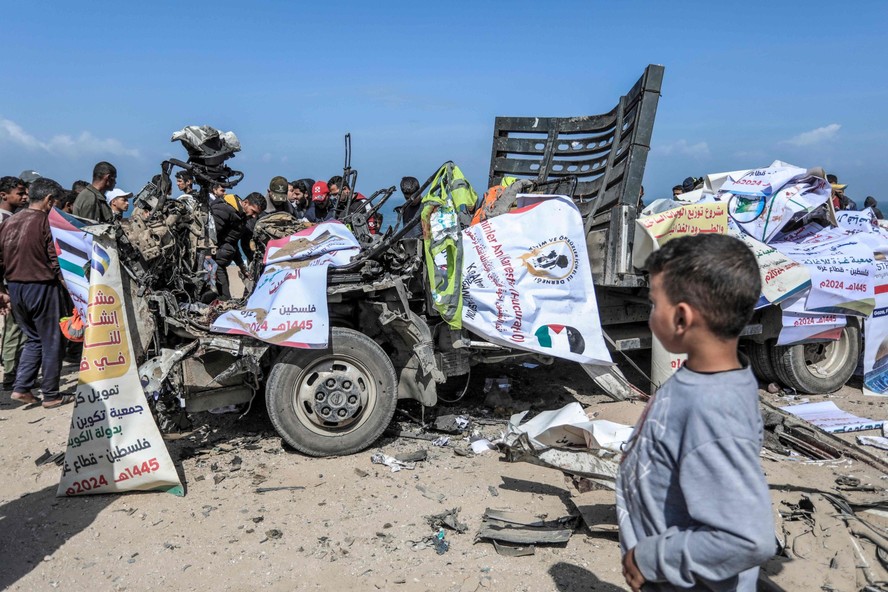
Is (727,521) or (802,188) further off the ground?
(802,188)

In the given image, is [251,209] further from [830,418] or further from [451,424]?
[830,418]

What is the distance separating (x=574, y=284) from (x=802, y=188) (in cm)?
306

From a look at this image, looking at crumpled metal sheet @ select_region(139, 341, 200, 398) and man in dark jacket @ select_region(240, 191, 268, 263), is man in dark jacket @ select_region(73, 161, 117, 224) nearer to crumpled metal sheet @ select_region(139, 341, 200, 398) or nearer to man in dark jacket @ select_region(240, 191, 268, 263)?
man in dark jacket @ select_region(240, 191, 268, 263)

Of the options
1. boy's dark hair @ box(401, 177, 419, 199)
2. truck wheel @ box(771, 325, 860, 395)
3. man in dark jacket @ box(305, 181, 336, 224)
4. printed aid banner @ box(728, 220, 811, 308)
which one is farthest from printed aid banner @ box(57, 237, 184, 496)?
truck wheel @ box(771, 325, 860, 395)

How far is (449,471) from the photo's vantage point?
4.72m

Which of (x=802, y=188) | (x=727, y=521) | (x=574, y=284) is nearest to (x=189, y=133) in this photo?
(x=574, y=284)

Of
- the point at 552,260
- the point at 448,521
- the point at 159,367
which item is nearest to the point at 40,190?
the point at 159,367

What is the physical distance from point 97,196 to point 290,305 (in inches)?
142

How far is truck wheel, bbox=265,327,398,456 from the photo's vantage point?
4688 mm

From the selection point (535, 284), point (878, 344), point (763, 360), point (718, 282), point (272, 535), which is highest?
point (718, 282)

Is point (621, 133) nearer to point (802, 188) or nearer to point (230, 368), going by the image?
point (802, 188)

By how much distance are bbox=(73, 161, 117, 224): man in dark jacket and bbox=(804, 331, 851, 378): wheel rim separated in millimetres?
7476

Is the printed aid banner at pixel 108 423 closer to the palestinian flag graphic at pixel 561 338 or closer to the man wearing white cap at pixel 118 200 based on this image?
the palestinian flag graphic at pixel 561 338

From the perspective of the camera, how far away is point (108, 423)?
4.12 m
